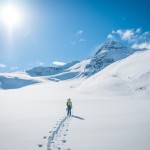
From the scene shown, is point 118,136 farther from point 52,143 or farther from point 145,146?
point 52,143

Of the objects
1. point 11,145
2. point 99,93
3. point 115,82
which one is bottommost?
A: point 11,145

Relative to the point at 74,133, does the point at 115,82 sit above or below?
above

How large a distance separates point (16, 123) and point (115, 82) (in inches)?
1881

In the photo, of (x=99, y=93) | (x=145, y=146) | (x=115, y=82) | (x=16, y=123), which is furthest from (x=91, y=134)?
(x=115, y=82)

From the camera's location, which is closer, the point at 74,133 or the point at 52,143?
the point at 52,143

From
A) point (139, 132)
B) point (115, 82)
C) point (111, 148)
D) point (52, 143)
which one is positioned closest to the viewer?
point (111, 148)

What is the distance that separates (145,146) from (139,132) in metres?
2.67

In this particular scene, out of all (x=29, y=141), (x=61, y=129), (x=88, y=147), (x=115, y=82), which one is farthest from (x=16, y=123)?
(x=115, y=82)

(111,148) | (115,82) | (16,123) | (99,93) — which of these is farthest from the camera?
(115,82)

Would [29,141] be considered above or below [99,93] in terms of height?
below

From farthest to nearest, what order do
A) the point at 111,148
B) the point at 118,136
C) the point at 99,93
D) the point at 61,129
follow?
the point at 99,93 → the point at 61,129 → the point at 118,136 → the point at 111,148

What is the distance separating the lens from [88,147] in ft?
34.8

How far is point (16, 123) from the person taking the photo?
17.0m

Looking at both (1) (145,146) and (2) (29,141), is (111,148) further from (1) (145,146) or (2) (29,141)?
(2) (29,141)
